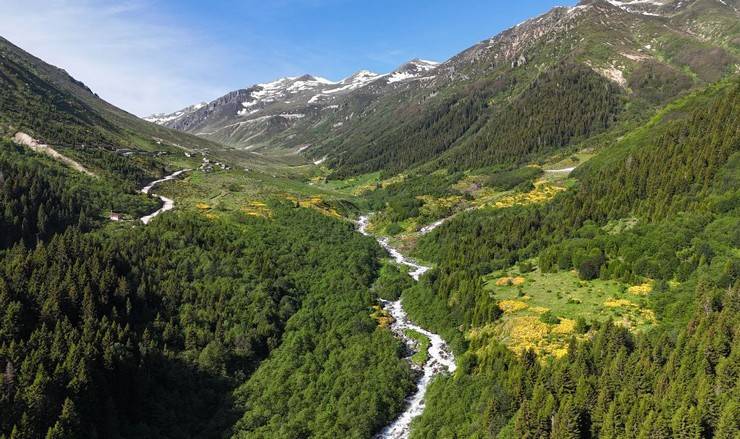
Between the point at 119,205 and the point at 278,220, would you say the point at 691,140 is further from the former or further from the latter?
the point at 119,205

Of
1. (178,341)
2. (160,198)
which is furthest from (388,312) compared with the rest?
(160,198)

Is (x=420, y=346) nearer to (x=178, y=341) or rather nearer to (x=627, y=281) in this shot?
(x=627, y=281)

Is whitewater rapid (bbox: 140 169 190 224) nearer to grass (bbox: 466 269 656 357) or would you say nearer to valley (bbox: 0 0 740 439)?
valley (bbox: 0 0 740 439)

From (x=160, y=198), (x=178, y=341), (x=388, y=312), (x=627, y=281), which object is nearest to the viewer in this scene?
(x=627, y=281)

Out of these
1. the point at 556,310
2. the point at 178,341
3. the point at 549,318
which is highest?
the point at 556,310

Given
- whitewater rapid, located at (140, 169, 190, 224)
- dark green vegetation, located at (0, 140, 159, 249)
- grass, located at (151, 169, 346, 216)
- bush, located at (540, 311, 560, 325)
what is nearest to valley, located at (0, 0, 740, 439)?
bush, located at (540, 311, 560, 325)

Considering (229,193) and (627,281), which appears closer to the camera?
(627,281)

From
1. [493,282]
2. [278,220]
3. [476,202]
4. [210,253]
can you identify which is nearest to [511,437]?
[493,282]
